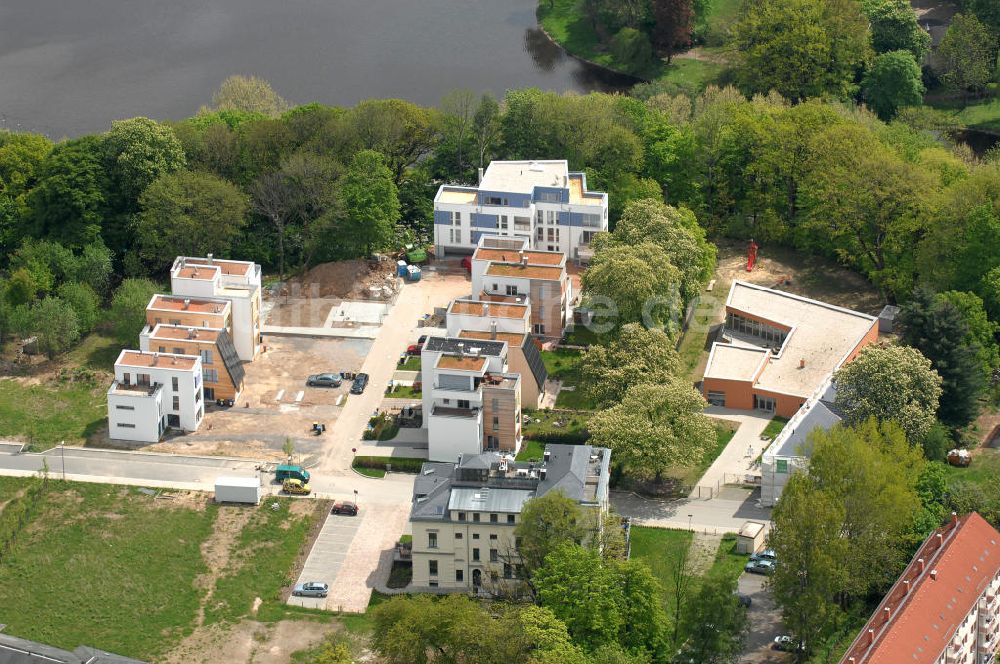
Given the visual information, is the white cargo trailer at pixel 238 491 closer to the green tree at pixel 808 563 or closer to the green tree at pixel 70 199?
the green tree at pixel 808 563

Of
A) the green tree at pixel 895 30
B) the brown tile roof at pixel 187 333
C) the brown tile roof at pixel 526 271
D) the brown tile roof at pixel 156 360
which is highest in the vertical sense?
the green tree at pixel 895 30

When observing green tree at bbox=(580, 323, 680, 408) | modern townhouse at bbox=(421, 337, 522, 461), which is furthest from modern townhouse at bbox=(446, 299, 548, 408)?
green tree at bbox=(580, 323, 680, 408)

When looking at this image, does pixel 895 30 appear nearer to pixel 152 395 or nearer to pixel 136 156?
pixel 136 156

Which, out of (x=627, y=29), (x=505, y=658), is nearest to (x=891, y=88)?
(x=627, y=29)

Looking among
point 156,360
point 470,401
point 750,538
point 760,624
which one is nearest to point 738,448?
point 750,538

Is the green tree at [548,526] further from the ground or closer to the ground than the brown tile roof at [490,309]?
closer to the ground

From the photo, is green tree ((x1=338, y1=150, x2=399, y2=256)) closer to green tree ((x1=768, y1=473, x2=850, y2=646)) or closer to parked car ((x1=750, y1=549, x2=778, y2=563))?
parked car ((x1=750, y1=549, x2=778, y2=563))

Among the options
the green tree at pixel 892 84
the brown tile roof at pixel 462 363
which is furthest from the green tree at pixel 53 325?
the green tree at pixel 892 84
